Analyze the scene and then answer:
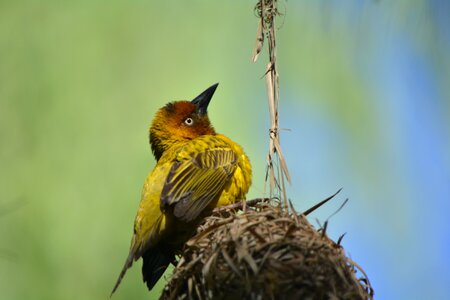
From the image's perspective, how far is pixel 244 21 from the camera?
17.0 feet

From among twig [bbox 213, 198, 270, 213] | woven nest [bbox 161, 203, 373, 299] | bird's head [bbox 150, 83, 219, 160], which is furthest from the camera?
bird's head [bbox 150, 83, 219, 160]

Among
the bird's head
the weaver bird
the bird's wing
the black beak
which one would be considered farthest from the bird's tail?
the black beak

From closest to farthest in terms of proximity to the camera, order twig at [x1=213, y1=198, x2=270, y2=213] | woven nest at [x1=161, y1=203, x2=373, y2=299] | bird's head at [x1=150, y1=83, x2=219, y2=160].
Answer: woven nest at [x1=161, y1=203, x2=373, y2=299], twig at [x1=213, y1=198, x2=270, y2=213], bird's head at [x1=150, y1=83, x2=219, y2=160]

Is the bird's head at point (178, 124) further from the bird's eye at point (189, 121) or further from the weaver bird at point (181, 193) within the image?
the weaver bird at point (181, 193)

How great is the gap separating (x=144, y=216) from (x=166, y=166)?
1.47ft

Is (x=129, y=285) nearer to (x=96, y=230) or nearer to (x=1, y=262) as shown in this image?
(x=96, y=230)

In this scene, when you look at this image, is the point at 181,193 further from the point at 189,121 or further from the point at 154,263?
the point at 189,121

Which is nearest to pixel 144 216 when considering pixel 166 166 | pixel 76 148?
pixel 166 166

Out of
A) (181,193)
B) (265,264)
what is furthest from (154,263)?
(265,264)

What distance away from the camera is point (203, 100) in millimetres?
4598

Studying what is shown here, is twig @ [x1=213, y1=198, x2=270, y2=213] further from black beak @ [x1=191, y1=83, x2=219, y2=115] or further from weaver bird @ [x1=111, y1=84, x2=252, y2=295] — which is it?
black beak @ [x1=191, y1=83, x2=219, y2=115]

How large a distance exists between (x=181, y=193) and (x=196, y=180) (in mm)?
178

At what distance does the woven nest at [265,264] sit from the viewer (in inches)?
104

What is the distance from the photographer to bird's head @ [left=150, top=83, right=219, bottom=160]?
4508 mm
